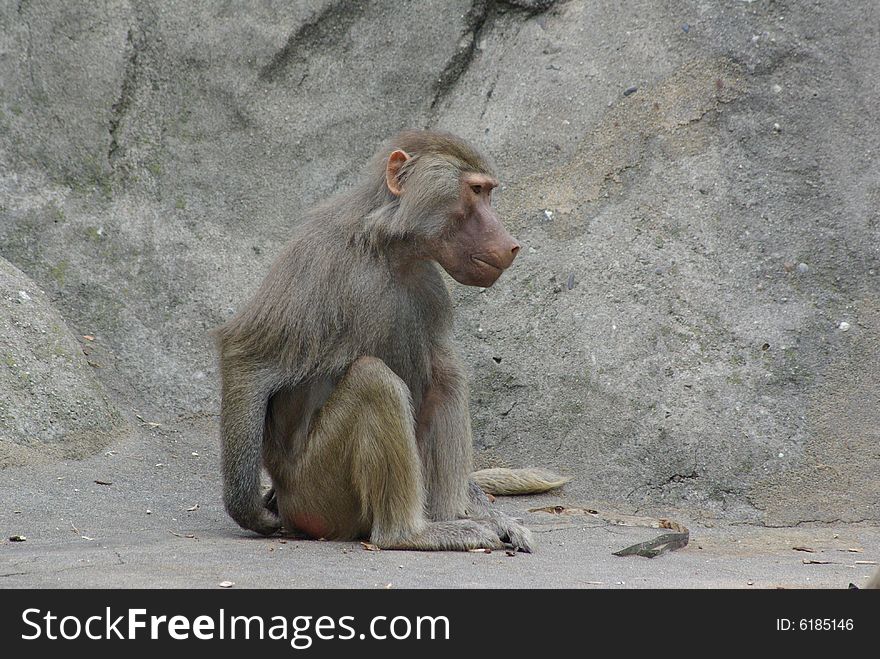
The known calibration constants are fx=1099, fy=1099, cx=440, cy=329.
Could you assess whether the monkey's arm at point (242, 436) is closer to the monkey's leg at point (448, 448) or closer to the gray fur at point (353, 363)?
the gray fur at point (353, 363)

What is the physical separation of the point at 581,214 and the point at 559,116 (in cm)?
93

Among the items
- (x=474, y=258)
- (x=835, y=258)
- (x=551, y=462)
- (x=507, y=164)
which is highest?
(x=507, y=164)

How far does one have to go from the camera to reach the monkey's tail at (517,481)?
6508mm

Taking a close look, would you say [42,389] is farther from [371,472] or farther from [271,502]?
[371,472]

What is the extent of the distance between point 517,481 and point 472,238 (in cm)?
192

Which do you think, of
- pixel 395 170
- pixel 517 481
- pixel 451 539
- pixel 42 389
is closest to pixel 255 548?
pixel 451 539

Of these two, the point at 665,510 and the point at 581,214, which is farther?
the point at 581,214

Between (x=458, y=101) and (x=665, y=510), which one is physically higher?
(x=458, y=101)

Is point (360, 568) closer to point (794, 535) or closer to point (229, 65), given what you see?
point (794, 535)

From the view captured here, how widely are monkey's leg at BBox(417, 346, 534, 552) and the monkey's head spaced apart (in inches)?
24.2

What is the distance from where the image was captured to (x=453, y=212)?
5.16m

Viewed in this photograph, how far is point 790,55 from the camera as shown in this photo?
7.93 m

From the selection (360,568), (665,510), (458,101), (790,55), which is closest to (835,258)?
(790,55)

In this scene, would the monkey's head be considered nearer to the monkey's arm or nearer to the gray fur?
the gray fur
